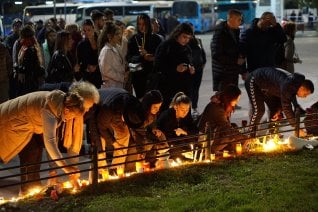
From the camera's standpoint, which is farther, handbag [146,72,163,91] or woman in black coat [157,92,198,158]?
handbag [146,72,163,91]

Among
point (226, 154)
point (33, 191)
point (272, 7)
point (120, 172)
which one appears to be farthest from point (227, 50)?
point (272, 7)

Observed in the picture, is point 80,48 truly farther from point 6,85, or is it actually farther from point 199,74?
point 199,74

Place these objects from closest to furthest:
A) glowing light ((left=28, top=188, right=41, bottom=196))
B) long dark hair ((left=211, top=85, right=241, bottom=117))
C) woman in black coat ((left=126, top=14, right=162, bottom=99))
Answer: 1. glowing light ((left=28, top=188, right=41, bottom=196))
2. long dark hair ((left=211, top=85, right=241, bottom=117))
3. woman in black coat ((left=126, top=14, right=162, bottom=99))

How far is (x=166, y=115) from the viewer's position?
7.66m

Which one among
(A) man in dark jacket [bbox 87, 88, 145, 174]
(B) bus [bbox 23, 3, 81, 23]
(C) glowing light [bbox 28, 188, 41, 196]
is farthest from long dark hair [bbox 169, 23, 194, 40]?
(B) bus [bbox 23, 3, 81, 23]

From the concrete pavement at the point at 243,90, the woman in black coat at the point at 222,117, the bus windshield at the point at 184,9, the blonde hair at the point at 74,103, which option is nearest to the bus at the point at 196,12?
the bus windshield at the point at 184,9

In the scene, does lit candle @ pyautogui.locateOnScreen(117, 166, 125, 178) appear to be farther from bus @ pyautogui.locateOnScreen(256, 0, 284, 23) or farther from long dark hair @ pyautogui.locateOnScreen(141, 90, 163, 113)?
bus @ pyautogui.locateOnScreen(256, 0, 284, 23)

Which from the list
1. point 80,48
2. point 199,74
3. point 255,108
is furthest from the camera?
point 199,74

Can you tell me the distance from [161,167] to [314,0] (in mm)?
36582

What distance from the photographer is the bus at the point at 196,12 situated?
131 ft

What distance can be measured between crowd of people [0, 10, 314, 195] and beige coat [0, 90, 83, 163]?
0.01m

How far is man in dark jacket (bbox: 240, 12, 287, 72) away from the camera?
31.0ft

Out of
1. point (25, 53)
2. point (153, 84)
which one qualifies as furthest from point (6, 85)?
point (153, 84)

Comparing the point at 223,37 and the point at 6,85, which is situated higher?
the point at 223,37
